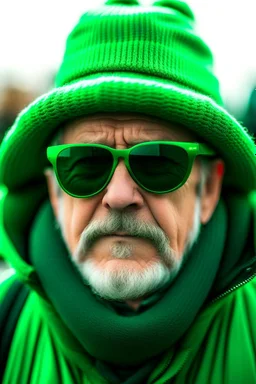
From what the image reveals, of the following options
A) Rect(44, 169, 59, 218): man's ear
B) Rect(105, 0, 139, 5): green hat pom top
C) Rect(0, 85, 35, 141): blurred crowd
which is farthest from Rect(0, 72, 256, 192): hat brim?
Rect(0, 85, 35, 141): blurred crowd

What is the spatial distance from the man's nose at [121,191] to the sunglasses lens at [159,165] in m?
0.03

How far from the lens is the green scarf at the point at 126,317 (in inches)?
70.4

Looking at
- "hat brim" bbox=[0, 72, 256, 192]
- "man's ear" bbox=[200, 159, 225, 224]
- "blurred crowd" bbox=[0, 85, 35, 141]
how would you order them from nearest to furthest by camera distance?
1. "hat brim" bbox=[0, 72, 256, 192]
2. "man's ear" bbox=[200, 159, 225, 224]
3. "blurred crowd" bbox=[0, 85, 35, 141]

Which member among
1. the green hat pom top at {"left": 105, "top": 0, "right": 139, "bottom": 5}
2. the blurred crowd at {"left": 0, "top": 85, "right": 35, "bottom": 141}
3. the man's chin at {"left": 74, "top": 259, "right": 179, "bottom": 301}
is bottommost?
the man's chin at {"left": 74, "top": 259, "right": 179, "bottom": 301}

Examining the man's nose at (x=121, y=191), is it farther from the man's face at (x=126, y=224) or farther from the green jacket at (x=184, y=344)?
the green jacket at (x=184, y=344)

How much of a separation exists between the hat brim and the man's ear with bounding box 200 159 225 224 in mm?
41

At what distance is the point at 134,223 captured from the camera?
185cm

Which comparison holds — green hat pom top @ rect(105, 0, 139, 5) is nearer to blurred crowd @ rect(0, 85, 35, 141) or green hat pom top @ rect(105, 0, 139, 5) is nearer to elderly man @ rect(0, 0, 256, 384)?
elderly man @ rect(0, 0, 256, 384)

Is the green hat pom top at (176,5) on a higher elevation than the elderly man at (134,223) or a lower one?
higher

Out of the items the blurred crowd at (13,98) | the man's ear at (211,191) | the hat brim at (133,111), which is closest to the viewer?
the hat brim at (133,111)

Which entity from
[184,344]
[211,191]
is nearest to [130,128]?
[211,191]

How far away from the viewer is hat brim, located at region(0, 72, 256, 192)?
178cm

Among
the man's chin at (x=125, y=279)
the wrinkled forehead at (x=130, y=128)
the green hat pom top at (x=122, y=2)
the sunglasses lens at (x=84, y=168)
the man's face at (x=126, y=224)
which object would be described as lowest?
the man's chin at (x=125, y=279)

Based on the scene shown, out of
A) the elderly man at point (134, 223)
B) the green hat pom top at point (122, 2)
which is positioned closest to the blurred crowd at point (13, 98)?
the green hat pom top at point (122, 2)
